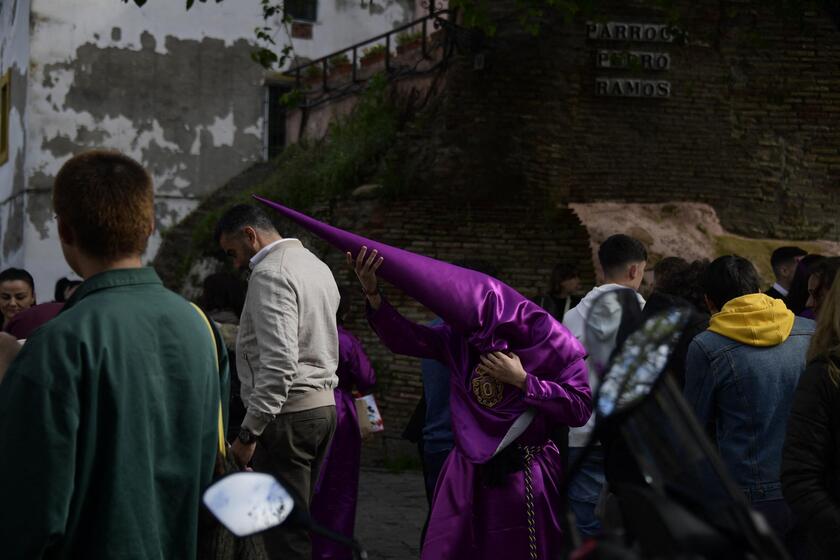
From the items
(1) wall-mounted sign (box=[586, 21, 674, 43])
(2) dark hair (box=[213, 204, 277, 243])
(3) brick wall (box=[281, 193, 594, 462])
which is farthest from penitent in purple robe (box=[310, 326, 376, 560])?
(1) wall-mounted sign (box=[586, 21, 674, 43])

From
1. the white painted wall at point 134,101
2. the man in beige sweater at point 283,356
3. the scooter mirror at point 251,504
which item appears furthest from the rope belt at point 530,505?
the white painted wall at point 134,101

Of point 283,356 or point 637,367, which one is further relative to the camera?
point 283,356

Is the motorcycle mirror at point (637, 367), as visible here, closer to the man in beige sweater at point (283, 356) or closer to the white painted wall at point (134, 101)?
the man in beige sweater at point (283, 356)

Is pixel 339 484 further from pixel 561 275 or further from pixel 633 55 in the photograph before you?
pixel 633 55

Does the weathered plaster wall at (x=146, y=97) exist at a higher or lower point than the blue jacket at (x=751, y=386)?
higher

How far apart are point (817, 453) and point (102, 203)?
2230 mm

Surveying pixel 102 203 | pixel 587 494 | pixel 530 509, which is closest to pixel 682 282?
pixel 587 494

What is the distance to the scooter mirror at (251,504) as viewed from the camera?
2236 millimetres

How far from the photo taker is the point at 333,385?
237 inches

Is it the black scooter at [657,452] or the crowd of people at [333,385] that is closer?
the black scooter at [657,452]

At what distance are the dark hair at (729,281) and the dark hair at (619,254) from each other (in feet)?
3.09

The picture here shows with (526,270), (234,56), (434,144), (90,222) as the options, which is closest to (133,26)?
(234,56)

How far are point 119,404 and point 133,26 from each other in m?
23.9

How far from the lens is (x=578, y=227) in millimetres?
13086
